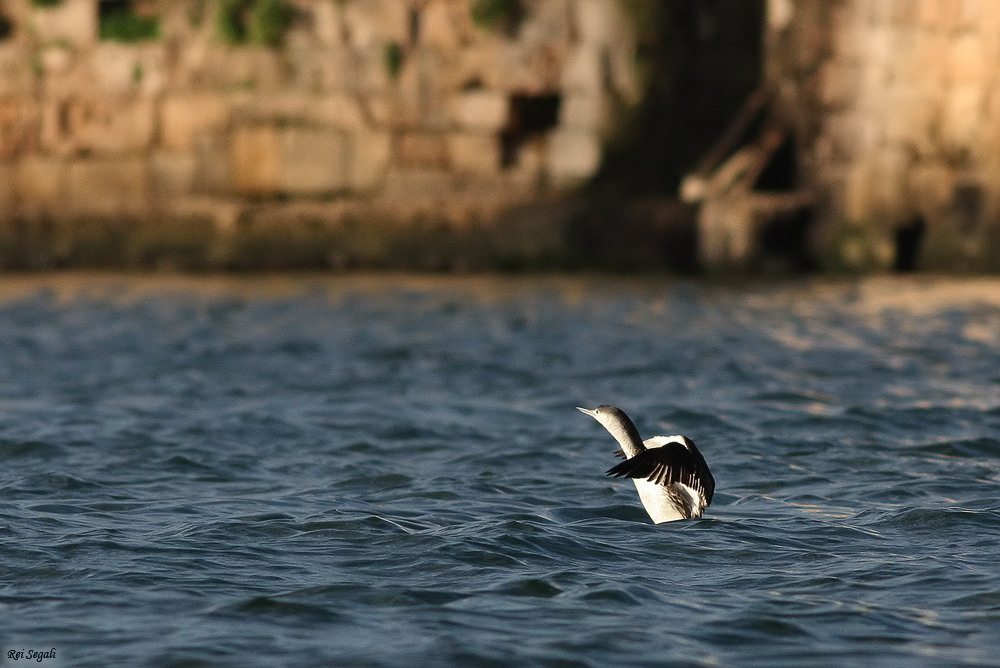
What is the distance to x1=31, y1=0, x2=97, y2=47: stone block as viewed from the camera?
18062mm

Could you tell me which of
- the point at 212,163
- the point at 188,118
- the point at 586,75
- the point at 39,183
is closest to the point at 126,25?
the point at 188,118

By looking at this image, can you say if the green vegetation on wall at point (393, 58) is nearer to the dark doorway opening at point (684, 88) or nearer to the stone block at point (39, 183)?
the dark doorway opening at point (684, 88)

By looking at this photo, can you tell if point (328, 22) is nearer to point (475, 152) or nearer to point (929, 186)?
point (475, 152)

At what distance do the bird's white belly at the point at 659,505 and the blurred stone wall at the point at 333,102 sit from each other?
38.4ft

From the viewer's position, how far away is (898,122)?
16.3m

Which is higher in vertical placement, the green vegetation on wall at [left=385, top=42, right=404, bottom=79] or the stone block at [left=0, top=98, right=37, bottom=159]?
the green vegetation on wall at [left=385, top=42, right=404, bottom=79]

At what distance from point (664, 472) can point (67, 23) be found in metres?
14.2

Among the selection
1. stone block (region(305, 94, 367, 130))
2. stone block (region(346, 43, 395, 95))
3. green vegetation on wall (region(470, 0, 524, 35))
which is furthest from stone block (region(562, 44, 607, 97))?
stone block (region(305, 94, 367, 130))

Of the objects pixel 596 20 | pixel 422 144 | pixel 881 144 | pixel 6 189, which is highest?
pixel 596 20

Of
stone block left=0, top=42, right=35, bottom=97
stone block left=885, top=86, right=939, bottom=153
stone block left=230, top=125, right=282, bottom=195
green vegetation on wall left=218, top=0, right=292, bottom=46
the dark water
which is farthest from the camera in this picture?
stone block left=0, top=42, right=35, bottom=97

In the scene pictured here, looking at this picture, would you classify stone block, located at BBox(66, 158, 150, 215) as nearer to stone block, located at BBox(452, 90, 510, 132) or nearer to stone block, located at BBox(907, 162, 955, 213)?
stone block, located at BBox(452, 90, 510, 132)

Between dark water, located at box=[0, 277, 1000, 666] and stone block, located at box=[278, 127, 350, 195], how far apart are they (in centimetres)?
484

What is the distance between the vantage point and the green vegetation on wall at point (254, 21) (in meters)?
17.8

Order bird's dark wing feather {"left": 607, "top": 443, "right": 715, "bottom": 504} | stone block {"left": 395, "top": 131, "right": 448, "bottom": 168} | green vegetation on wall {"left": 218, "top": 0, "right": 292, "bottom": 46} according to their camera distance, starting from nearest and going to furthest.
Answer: bird's dark wing feather {"left": 607, "top": 443, "right": 715, "bottom": 504}
green vegetation on wall {"left": 218, "top": 0, "right": 292, "bottom": 46}
stone block {"left": 395, "top": 131, "right": 448, "bottom": 168}
